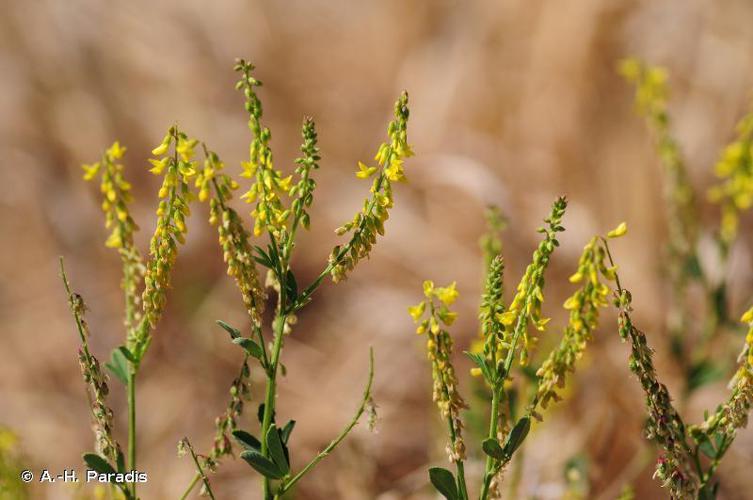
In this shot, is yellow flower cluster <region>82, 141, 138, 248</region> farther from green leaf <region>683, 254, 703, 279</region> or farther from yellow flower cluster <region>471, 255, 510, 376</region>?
green leaf <region>683, 254, 703, 279</region>

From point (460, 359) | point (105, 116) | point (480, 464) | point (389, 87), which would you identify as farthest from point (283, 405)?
point (389, 87)

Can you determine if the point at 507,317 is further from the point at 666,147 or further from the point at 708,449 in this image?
the point at 666,147

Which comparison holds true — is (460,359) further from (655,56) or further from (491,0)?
(491,0)

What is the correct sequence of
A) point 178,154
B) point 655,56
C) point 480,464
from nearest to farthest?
Result: point 178,154 → point 480,464 → point 655,56

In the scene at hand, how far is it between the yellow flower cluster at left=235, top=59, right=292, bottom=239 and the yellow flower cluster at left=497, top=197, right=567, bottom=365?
210mm

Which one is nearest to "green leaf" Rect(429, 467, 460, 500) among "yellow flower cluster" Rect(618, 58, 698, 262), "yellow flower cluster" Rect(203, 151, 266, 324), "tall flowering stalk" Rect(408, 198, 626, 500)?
"tall flowering stalk" Rect(408, 198, 626, 500)

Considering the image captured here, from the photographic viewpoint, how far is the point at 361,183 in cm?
293

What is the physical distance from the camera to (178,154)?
822 mm

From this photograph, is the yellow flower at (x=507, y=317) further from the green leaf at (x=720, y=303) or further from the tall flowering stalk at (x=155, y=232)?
the green leaf at (x=720, y=303)

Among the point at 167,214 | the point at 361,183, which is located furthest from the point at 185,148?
the point at 361,183

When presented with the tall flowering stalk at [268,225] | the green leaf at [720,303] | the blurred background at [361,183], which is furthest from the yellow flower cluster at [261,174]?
the green leaf at [720,303]

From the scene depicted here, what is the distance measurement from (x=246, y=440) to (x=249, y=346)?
0.14 meters

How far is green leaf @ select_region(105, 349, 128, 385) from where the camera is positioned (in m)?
0.94

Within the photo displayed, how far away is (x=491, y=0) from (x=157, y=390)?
1.82 meters
